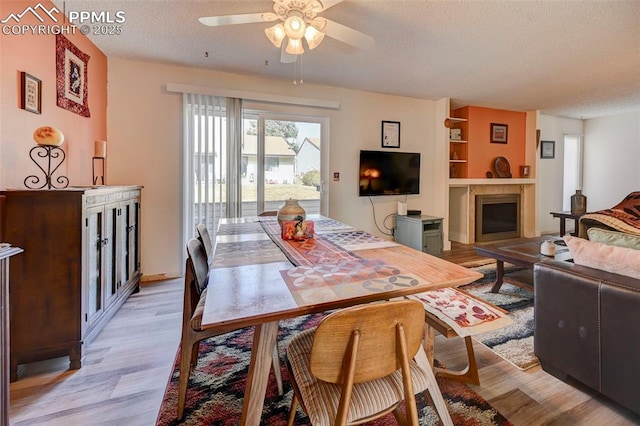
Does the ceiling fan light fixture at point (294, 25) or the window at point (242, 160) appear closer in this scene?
the ceiling fan light fixture at point (294, 25)

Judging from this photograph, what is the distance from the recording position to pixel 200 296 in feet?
4.96

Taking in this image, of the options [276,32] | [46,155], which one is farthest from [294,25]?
[46,155]

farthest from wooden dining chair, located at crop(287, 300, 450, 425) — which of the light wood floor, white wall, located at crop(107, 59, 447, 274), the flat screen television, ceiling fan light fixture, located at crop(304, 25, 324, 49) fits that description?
the flat screen television

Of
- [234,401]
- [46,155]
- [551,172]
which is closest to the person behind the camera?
[234,401]

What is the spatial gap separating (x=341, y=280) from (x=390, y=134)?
145 inches

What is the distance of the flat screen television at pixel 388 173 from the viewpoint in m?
4.20

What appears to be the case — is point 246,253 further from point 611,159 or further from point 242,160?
point 611,159

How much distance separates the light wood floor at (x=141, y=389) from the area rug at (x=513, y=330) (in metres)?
0.07

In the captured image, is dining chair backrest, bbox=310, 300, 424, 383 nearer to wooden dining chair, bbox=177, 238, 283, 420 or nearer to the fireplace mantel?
wooden dining chair, bbox=177, 238, 283, 420

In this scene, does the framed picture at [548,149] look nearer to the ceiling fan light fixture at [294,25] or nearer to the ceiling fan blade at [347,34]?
the ceiling fan blade at [347,34]

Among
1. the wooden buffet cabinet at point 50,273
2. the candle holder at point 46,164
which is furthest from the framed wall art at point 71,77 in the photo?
the wooden buffet cabinet at point 50,273

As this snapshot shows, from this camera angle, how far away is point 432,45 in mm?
2727

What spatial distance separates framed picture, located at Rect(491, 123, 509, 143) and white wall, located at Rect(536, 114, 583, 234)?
1.05 m

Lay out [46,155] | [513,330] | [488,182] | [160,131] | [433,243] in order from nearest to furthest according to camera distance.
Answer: [46,155], [513,330], [160,131], [433,243], [488,182]
